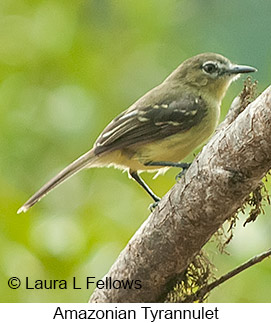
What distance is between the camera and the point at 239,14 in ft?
22.1

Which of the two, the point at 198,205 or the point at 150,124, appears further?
the point at 150,124

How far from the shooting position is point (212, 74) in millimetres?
4824

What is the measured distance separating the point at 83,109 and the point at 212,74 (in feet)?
2.66

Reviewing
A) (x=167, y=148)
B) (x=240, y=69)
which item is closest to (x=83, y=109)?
(x=167, y=148)

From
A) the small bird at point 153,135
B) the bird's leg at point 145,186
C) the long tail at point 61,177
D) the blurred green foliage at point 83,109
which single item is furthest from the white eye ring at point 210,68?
the long tail at point 61,177

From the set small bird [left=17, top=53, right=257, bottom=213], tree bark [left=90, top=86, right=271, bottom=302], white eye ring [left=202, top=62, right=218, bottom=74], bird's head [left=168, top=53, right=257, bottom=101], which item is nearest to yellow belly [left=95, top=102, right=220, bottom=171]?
small bird [left=17, top=53, right=257, bottom=213]

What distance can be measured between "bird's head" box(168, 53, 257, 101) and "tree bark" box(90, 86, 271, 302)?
1.39m

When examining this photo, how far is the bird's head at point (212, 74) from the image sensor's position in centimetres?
476

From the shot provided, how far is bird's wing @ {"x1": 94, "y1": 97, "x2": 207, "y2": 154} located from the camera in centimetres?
439

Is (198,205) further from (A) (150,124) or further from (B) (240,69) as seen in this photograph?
(B) (240,69)

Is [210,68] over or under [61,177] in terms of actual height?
over

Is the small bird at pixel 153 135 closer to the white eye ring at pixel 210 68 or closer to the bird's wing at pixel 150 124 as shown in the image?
the bird's wing at pixel 150 124

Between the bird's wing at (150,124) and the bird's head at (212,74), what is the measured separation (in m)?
0.28
